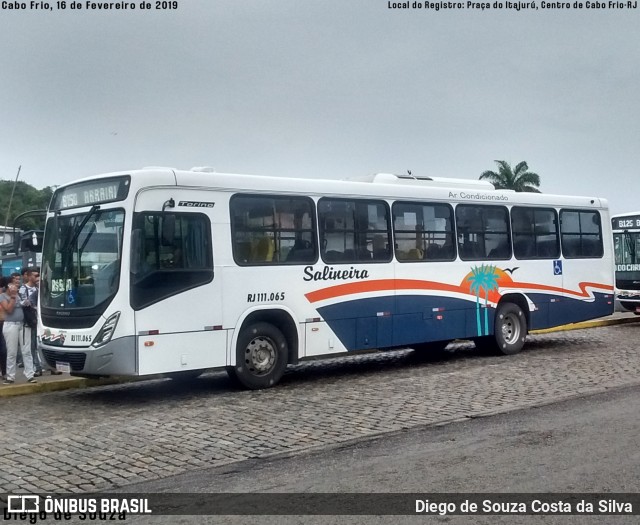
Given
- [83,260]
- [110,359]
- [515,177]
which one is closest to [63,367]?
[110,359]

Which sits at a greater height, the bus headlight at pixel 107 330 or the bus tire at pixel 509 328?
the bus headlight at pixel 107 330

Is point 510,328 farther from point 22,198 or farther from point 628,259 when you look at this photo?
point 22,198

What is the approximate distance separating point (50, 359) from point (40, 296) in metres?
1.07

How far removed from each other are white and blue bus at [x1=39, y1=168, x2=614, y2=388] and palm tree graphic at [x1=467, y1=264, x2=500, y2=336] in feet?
0.11

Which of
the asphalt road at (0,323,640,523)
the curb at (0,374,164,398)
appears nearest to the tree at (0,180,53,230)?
the curb at (0,374,164,398)

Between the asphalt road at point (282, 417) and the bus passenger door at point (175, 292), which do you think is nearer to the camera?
the asphalt road at point (282, 417)

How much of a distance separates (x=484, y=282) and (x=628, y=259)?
31.7ft

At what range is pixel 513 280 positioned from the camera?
15.8 metres

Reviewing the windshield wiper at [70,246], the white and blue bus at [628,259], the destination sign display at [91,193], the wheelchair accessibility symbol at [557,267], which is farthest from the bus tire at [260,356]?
the white and blue bus at [628,259]

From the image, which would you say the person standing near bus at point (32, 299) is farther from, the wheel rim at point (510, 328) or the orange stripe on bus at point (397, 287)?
the wheel rim at point (510, 328)

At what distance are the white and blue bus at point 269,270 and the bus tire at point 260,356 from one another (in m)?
0.02

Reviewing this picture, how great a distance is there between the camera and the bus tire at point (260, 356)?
11.7 metres

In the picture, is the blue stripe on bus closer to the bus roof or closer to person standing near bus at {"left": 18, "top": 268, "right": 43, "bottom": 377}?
the bus roof

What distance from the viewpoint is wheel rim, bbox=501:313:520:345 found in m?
15.9
